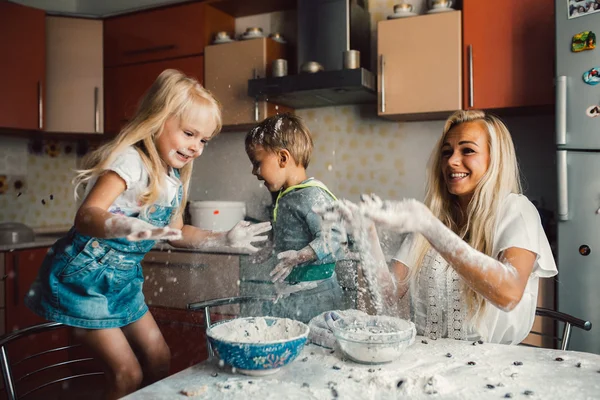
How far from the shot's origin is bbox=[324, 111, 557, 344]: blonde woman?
3.88 ft

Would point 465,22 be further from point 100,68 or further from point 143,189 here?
point 100,68

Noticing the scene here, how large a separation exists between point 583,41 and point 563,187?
534 millimetres

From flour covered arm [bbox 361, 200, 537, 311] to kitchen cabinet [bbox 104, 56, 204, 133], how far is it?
2.27m

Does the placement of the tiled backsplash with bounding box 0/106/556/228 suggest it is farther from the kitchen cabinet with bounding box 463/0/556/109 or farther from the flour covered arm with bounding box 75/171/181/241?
the flour covered arm with bounding box 75/171/181/241

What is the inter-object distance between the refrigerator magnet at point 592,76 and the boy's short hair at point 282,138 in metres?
1.03

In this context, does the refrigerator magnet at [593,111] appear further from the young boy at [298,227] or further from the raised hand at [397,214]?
the raised hand at [397,214]

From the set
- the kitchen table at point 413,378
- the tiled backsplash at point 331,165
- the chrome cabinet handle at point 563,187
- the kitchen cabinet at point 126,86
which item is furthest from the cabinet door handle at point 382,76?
the kitchen table at point 413,378

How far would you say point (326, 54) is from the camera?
2.71m

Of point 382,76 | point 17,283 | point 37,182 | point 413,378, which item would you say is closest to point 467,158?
point 413,378

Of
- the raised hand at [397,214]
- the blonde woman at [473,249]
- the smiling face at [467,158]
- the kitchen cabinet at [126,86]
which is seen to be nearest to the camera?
the raised hand at [397,214]

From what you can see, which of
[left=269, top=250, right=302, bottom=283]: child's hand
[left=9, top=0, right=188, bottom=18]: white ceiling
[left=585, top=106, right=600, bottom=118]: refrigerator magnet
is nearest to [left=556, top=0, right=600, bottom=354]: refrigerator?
[left=585, top=106, right=600, bottom=118]: refrigerator magnet

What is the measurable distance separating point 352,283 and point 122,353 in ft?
3.63

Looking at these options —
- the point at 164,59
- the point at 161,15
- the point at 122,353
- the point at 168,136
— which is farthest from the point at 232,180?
the point at 122,353

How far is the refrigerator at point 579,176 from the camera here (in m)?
1.96
